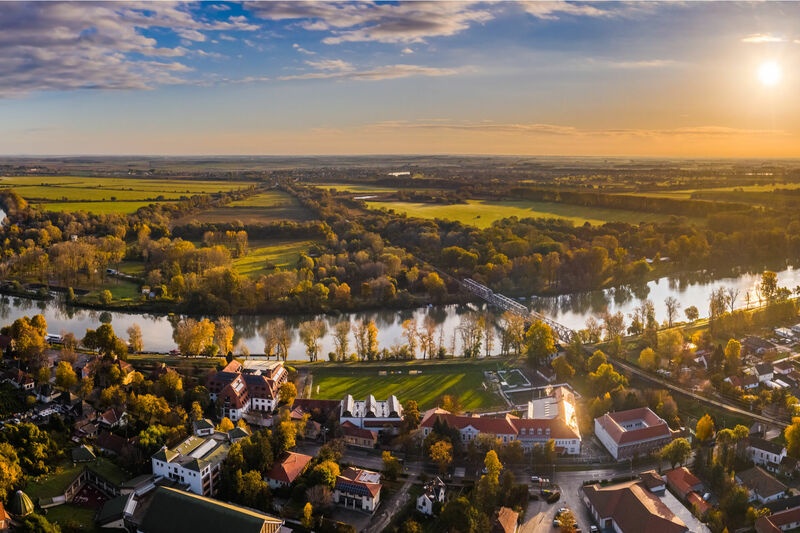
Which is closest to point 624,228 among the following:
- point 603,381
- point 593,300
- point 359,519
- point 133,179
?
point 593,300

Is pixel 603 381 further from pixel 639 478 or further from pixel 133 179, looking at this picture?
pixel 133 179

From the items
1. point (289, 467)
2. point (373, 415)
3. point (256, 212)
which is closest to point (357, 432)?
point (373, 415)

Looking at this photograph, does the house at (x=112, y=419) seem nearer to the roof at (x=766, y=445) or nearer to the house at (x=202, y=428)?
the house at (x=202, y=428)

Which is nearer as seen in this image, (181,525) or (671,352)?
(181,525)

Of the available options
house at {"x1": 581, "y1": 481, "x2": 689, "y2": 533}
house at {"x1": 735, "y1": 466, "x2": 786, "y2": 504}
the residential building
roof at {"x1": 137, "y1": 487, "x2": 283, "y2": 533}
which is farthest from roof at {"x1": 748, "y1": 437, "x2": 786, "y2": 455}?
the residential building

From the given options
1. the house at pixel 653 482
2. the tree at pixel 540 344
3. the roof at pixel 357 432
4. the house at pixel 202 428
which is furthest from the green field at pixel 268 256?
the house at pixel 653 482

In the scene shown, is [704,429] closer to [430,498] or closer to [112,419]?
[430,498]
